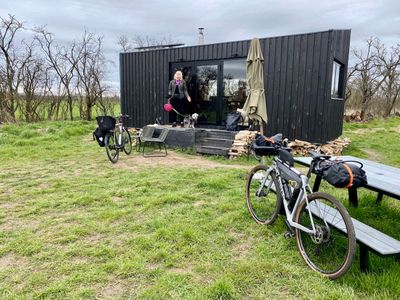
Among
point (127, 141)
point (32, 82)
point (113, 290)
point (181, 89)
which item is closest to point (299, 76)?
point (181, 89)

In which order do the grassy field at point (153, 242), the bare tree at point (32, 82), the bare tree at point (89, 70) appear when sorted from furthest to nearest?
1. the bare tree at point (89, 70)
2. the bare tree at point (32, 82)
3. the grassy field at point (153, 242)

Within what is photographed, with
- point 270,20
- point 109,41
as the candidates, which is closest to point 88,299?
point 270,20

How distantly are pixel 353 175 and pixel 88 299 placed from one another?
1923 mm

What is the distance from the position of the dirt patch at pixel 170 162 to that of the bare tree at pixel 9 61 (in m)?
8.19

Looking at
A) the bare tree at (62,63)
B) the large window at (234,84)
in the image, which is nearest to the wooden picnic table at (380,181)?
the large window at (234,84)

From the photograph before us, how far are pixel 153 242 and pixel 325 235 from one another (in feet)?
4.68

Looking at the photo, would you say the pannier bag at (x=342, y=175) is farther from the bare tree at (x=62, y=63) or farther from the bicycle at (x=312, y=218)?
the bare tree at (x=62, y=63)

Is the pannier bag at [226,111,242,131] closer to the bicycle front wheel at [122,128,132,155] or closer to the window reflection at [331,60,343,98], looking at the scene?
the bicycle front wheel at [122,128,132,155]

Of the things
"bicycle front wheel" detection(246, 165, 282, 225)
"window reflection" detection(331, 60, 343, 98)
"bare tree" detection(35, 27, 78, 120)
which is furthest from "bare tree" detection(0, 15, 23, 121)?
"window reflection" detection(331, 60, 343, 98)

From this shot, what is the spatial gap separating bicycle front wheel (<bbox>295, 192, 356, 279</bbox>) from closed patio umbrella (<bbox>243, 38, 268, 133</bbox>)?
4164 millimetres

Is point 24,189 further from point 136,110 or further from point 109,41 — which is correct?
point 109,41

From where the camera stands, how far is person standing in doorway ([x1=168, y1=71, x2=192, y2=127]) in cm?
780

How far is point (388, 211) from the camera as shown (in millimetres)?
3316

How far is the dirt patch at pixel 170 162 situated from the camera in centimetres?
580
